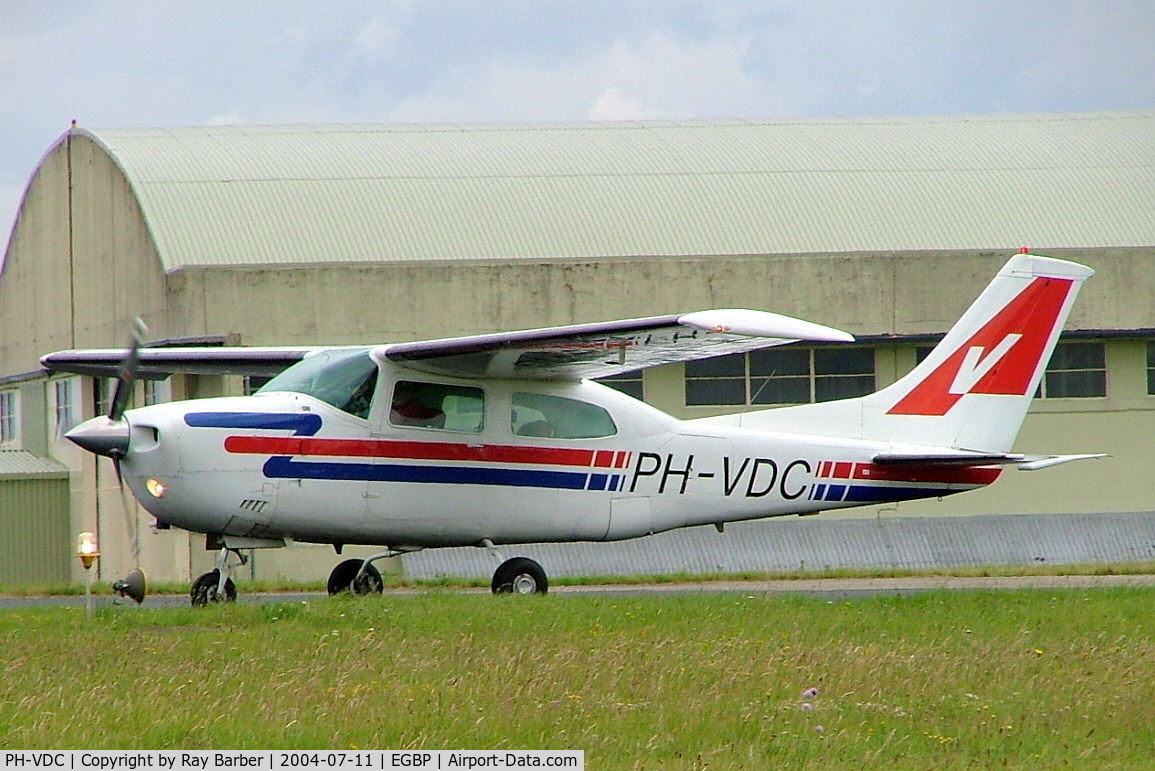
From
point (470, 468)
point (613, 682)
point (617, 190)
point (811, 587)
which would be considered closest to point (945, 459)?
point (811, 587)

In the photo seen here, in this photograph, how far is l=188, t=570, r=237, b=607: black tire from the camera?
14984mm

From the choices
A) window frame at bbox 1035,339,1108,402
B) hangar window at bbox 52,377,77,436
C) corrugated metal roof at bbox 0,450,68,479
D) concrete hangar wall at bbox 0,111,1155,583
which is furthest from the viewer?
corrugated metal roof at bbox 0,450,68,479

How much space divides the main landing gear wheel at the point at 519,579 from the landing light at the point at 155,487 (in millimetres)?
3493

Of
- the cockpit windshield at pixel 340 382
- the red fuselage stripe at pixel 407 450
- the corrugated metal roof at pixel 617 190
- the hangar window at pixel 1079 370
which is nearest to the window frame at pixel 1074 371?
the hangar window at pixel 1079 370

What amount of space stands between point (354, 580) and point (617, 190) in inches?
628

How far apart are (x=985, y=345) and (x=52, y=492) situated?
2064cm

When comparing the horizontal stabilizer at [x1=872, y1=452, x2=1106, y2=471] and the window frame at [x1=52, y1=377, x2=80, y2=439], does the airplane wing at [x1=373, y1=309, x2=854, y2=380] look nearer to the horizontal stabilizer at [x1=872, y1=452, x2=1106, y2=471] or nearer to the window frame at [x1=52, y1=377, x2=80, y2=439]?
the horizontal stabilizer at [x1=872, y1=452, x2=1106, y2=471]

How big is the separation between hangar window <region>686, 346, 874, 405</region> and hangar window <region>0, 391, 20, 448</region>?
16102mm

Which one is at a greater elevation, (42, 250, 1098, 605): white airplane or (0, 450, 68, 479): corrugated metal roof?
(42, 250, 1098, 605): white airplane

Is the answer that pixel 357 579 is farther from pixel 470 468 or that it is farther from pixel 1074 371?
pixel 1074 371

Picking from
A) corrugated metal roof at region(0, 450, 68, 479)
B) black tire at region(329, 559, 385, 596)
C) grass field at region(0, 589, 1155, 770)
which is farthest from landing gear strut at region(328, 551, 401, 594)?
corrugated metal roof at region(0, 450, 68, 479)

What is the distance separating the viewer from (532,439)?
52.4 feet

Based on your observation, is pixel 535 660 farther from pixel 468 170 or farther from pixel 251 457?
pixel 468 170

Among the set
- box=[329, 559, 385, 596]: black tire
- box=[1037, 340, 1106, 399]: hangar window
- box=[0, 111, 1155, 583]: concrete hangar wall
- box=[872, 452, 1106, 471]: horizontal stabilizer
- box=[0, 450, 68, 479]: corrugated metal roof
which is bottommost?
box=[329, 559, 385, 596]: black tire
